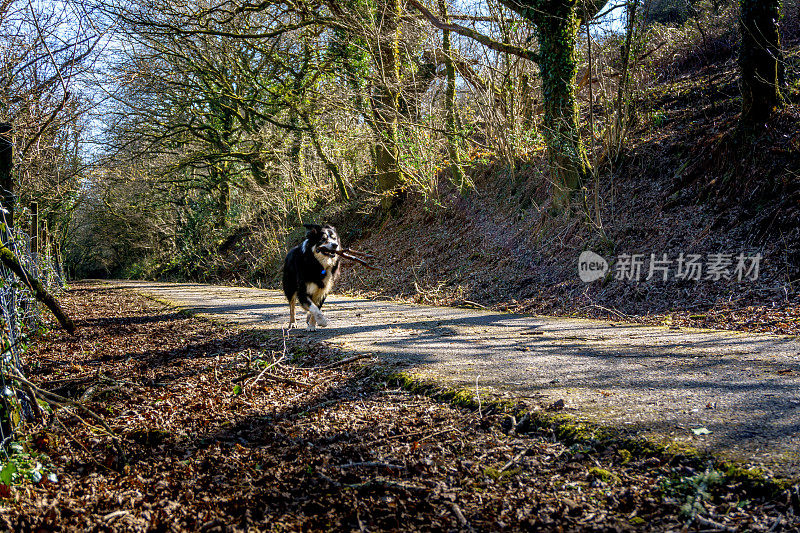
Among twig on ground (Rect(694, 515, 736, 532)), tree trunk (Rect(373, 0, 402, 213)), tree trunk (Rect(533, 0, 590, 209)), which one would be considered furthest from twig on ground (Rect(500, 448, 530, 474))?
tree trunk (Rect(373, 0, 402, 213))

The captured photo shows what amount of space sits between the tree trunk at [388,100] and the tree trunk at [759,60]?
7.14 meters

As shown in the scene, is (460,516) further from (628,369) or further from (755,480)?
(628,369)

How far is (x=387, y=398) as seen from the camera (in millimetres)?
3926

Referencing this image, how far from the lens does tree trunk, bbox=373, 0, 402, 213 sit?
12.9m

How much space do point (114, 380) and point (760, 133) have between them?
1080cm

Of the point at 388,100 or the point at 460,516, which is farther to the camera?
the point at 388,100

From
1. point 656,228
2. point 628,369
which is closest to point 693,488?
point 628,369

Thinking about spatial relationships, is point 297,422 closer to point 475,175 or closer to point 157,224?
point 475,175

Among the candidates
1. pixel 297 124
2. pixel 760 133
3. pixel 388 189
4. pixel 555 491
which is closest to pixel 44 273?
pixel 297 124

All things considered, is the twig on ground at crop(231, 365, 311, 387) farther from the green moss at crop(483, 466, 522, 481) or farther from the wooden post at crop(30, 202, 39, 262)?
the wooden post at crop(30, 202, 39, 262)

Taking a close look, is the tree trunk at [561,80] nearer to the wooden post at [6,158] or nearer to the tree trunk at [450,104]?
the tree trunk at [450,104]

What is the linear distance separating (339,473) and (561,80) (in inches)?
392

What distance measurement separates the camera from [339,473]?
8.89ft

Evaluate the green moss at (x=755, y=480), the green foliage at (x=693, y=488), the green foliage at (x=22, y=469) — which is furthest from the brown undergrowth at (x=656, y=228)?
the green foliage at (x=22, y=469)
